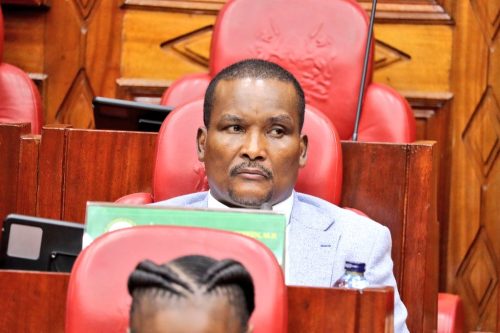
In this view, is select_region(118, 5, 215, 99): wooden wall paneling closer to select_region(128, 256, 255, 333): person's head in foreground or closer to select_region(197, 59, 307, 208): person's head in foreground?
select_region(197, 59, 307, 208): person's head in foreground

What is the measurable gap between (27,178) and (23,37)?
87 cm

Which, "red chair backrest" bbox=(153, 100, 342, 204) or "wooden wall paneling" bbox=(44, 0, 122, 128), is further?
"wooden wall paneling" bbox=(44, 0, 122, 128)

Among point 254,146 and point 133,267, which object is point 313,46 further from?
point 133,267

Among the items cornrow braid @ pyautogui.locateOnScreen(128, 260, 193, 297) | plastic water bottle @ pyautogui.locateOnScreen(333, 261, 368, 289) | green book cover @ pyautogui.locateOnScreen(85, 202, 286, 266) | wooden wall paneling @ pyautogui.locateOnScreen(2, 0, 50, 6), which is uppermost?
wooden wall paneling @ pyautogui.locateOnScreen(2, 0, 50, 6)

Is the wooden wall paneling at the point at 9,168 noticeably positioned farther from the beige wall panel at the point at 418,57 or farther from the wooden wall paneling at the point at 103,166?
the beige wall panel at the point at 418,57

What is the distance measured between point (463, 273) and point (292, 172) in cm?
97

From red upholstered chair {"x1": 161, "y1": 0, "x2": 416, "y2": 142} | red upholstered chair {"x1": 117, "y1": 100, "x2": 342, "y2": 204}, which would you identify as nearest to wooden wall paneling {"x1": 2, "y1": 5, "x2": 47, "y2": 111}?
red upholstered chair {"x1": 161, "y1": 0, "x2": 416, "y2": 142}

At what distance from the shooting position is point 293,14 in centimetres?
228

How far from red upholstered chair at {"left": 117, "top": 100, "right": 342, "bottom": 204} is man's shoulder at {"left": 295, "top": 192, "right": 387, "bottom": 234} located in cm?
8

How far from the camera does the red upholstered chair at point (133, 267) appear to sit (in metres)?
1.17

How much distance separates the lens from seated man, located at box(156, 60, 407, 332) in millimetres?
1676

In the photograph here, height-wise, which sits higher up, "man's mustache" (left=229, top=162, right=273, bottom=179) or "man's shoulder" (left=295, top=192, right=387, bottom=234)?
"man's mustache" (left=229, top=162, right=273, bottom=179)

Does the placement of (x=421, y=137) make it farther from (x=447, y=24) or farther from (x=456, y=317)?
(x=456, y=317)

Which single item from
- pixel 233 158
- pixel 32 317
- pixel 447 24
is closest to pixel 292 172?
pixel 233 158
